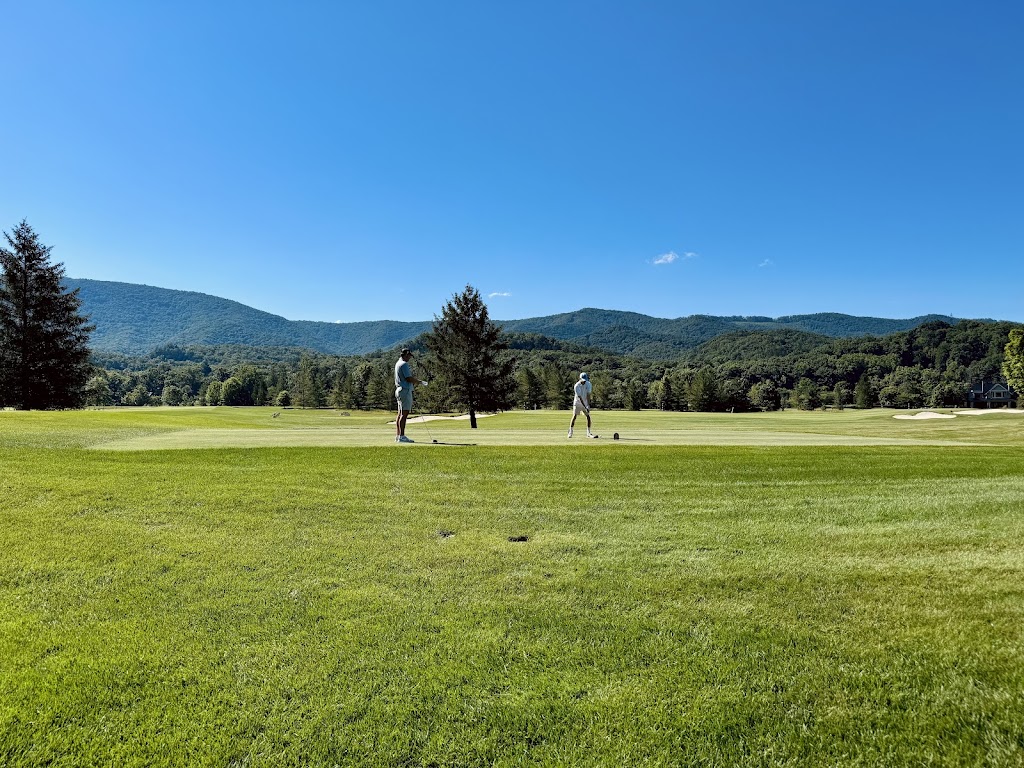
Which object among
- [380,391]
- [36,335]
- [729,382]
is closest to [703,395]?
[729,382]

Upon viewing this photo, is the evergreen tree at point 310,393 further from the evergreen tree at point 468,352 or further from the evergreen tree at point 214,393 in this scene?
the evergreen tree at point 468,352

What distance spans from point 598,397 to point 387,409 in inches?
2012

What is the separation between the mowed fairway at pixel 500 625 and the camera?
10.6ft

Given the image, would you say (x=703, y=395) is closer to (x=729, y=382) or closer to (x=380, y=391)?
(x=729, y=382)

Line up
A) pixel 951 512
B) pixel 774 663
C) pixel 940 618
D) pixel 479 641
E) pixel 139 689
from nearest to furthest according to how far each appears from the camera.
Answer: pixel 139 689, pixel 774 663, pixel 479 641, pixel 940 618, pixel 951 512

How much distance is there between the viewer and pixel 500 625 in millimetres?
4555

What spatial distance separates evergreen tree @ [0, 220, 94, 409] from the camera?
3662 cm

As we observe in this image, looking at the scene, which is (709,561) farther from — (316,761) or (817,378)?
(817,378)

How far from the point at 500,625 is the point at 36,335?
46908mm

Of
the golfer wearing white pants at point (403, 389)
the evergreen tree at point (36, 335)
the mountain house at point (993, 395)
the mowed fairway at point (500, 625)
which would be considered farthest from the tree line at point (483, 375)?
the mowed fairway at point (500, 625)

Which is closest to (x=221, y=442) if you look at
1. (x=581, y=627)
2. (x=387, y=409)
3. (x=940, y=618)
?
(x=581, y=627)

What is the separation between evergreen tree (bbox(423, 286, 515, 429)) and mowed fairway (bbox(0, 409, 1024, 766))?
25058 mm

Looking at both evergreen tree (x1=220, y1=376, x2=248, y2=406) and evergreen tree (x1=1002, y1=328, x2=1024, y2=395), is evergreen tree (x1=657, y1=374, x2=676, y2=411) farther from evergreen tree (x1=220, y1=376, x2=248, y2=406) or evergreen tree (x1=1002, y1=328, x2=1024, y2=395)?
evergreen tree (x1=220, y1=376, x2=248, y2=406)

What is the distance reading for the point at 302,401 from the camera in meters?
Result: 134
